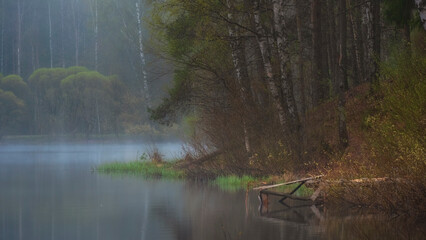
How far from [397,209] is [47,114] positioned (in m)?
80.9

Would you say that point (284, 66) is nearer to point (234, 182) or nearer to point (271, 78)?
point (271, 78)

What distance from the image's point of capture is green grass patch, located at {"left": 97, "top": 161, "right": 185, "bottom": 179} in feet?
104

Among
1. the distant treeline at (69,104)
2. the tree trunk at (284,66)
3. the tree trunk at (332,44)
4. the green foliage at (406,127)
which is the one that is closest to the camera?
the green foliage at (406,127)

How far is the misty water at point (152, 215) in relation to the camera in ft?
47.4

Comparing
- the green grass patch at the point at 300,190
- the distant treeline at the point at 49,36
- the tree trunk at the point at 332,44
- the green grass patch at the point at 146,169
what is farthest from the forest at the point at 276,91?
the distant treeline at the point at 49,36

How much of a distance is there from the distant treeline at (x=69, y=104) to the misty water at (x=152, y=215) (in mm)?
62630

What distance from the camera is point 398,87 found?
16312 millimetres

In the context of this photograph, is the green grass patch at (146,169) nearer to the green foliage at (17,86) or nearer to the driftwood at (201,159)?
the driftwood at (201,159)

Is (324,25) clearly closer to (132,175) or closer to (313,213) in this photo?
(132,175)

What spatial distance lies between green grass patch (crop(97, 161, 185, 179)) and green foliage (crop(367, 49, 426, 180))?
1461 cm

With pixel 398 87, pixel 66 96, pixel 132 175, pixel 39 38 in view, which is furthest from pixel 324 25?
pixel 39 38

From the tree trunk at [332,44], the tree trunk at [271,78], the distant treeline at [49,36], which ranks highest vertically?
the distant treeline at [49,36]

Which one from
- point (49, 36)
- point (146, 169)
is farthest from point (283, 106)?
point (49, 36)

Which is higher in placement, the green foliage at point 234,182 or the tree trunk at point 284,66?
the tree trunk at point 284,66
